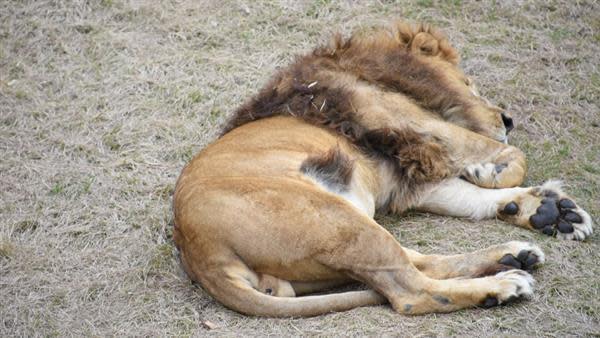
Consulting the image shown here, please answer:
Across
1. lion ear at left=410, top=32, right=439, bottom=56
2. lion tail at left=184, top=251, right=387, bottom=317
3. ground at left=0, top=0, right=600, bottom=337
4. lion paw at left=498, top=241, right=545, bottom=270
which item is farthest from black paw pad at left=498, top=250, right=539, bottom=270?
lion ear at left=410, top=32, right=439, bottom=56

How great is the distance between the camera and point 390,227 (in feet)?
15.1

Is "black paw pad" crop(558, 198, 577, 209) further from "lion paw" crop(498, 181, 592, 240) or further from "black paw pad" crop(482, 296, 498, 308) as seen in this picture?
"black paw pad" crop(482, 296, 498, 308)

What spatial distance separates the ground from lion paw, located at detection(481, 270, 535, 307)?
6 centimetres

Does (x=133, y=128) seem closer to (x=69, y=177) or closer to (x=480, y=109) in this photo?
(x=69, y=177)

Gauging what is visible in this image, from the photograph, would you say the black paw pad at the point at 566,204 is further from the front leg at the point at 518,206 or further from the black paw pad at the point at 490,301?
the black paw pad at the point at 490,301

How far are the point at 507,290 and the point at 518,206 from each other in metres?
0.89

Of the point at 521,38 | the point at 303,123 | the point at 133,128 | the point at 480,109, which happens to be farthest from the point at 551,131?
the point at 133,128

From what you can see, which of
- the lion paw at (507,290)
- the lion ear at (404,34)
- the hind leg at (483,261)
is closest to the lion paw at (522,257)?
the hind leg at (483,261)

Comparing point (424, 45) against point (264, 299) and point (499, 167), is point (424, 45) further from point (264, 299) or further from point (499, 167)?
point (264, 299)

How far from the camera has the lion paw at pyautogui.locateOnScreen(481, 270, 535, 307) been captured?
3.72m

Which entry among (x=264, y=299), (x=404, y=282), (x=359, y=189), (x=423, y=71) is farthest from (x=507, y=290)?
(x=423, y=71)

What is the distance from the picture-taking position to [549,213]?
14.4ft

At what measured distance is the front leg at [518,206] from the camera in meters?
4.33

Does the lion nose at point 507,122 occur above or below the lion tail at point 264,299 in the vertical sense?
above
